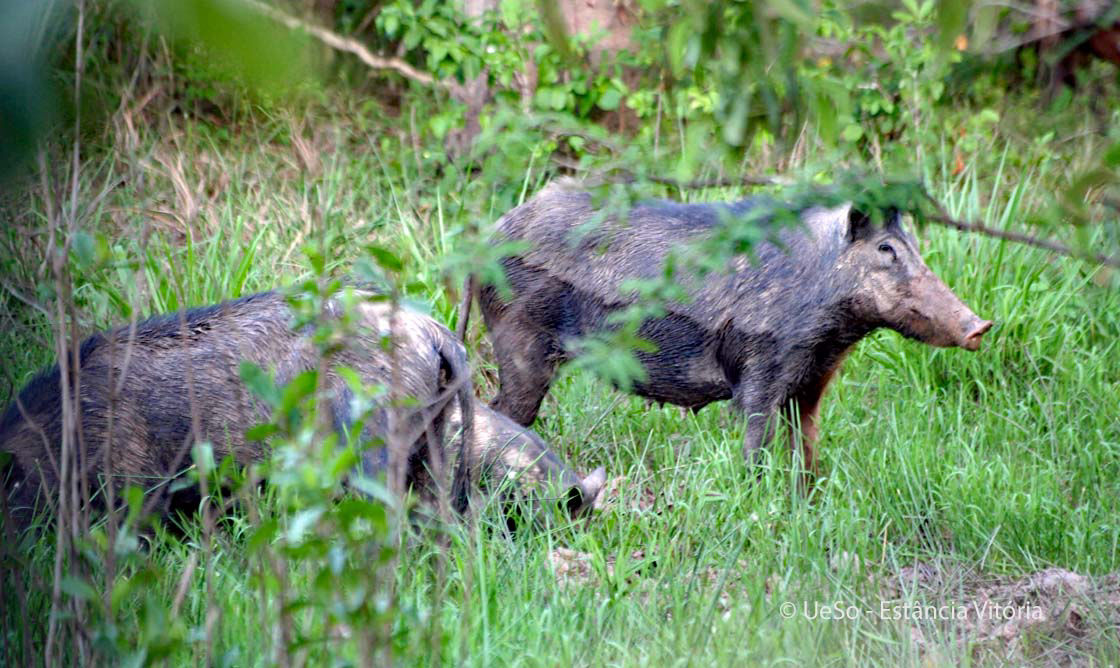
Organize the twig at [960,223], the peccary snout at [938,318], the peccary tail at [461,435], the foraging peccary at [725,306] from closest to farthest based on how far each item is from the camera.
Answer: the twig at [960,223] < the peccary tail at [461,435] < the peccary snout at [938,318] < the foraging peccary at [725,306]

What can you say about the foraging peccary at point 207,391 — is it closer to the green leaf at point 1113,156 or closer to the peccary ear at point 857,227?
the peccary ear at point 857,227

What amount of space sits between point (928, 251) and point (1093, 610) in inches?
115

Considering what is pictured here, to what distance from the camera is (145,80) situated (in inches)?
287

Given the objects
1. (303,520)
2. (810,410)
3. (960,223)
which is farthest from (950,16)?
(810,410)

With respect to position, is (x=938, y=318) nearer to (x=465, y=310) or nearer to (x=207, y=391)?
(x=465, y=310)

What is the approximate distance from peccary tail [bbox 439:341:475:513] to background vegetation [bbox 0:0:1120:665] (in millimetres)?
202

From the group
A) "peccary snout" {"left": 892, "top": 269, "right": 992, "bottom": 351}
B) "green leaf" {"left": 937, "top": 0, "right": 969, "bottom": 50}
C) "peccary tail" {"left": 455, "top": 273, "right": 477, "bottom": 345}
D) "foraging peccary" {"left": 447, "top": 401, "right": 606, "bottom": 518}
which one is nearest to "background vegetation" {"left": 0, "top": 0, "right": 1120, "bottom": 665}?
"green leaf" {"left": 937, "top": 0, "right": 969, "bottom": 50}

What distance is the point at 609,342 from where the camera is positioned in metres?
2.26

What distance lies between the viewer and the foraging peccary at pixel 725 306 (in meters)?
4.46

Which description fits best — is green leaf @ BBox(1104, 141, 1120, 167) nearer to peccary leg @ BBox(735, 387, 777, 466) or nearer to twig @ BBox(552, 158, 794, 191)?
twig @ BBox(552, 158, 794, 191)

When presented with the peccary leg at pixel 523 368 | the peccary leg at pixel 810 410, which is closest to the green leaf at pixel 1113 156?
the peccary leg at pixel 810 410

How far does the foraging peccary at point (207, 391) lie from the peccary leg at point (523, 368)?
35.7 inches

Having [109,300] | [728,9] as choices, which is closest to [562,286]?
[109,300]

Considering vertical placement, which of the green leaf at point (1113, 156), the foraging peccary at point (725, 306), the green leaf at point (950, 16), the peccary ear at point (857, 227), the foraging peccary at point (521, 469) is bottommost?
the foraging peccary at point (521, 469)
